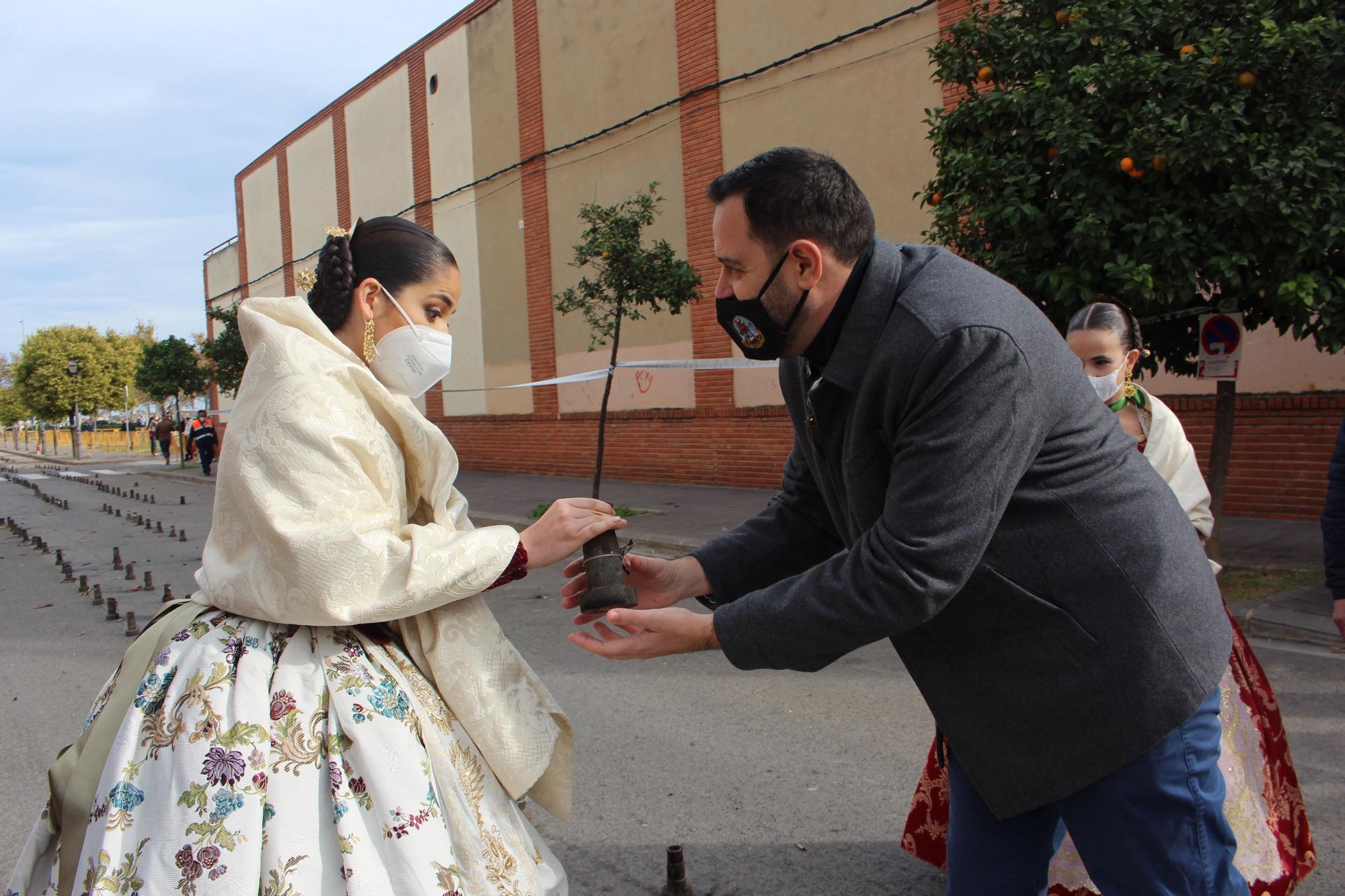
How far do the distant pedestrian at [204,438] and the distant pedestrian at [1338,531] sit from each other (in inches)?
959

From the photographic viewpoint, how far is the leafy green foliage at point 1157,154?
5746mm

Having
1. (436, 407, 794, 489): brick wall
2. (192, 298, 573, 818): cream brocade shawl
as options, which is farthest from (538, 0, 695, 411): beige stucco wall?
(192, 298, 573, 818): cream brocade shawl

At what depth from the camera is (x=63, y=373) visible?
48.2m

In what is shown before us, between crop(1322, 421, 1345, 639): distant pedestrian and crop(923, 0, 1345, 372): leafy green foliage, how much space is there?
354cm

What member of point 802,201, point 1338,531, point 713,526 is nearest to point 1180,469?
point 1338,531

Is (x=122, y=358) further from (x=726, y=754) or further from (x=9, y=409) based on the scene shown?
(x=726, y=754)

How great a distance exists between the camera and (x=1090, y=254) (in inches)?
246

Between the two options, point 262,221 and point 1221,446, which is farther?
point 262,221

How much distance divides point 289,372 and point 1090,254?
227 inches

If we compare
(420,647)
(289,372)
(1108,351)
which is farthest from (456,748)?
(1108,351)

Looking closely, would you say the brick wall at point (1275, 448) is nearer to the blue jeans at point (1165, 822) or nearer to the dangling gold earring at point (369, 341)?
the blue jeans at point (1165, 822)

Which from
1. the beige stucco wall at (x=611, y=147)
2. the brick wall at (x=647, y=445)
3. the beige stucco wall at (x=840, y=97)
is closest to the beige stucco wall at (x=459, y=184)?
the brick wall at (x=647, y=445)

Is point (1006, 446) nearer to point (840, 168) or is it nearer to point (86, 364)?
point (840, 168)

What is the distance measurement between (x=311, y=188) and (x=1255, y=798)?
26.6 m
